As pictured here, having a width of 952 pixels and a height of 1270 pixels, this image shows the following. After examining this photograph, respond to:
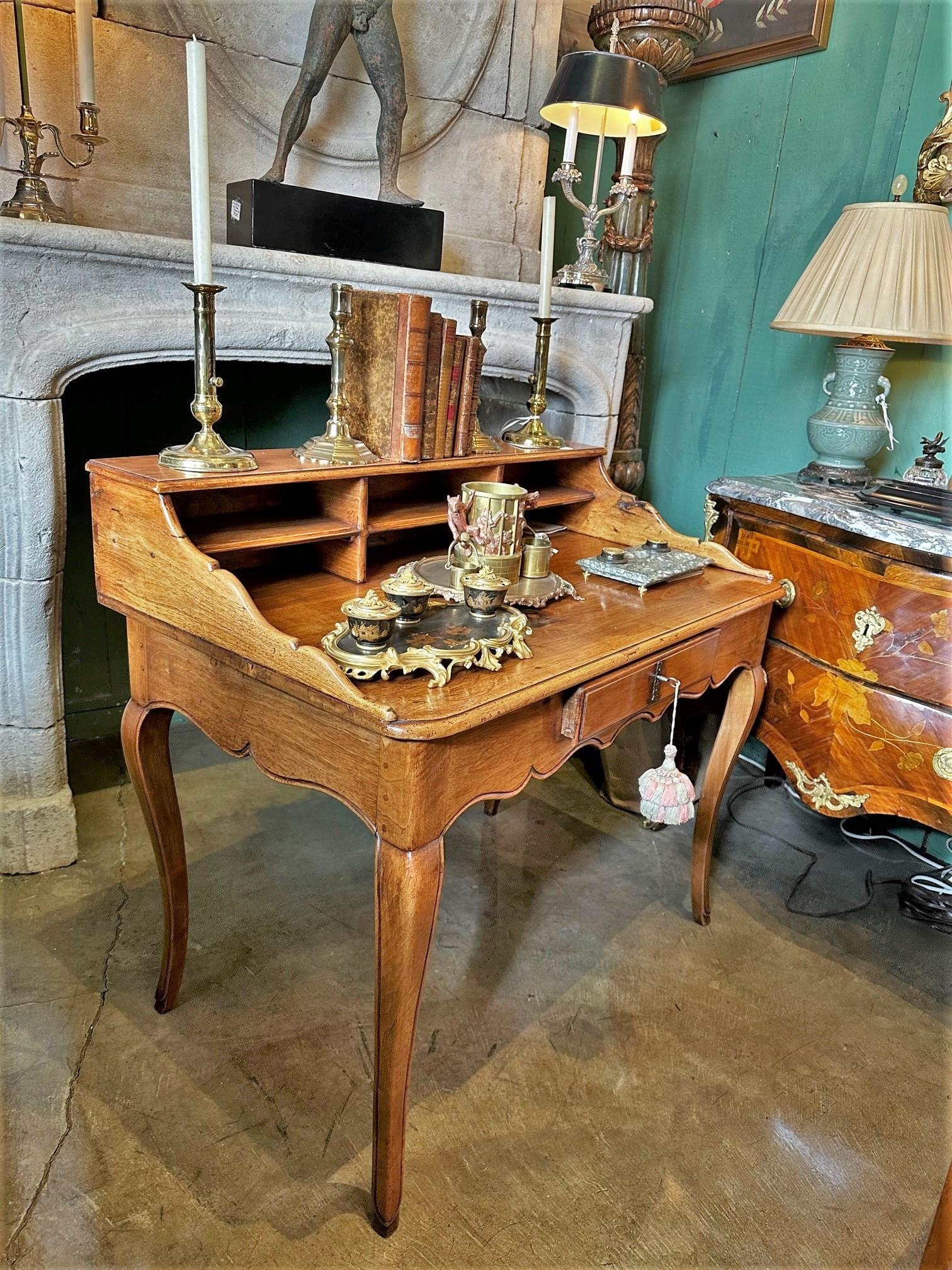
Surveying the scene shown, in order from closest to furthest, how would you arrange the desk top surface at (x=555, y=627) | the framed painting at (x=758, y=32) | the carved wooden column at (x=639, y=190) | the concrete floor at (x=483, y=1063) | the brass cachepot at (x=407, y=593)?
the desk top surface at (x=555, y=627)
the brass cachepot at (x=407, y=593)
the concrete floor at (x=483, y=1063)
the carved wooden column at (x=639, y=190)
the framed painting at (x=758, y=32)

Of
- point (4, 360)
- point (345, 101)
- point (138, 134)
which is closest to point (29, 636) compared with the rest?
point (4, 360)

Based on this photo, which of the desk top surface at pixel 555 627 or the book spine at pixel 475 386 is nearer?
the desk top surface at pixel 555 627

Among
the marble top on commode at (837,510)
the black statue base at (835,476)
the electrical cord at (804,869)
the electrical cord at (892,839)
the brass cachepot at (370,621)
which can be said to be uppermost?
the black statue base at (835,476)

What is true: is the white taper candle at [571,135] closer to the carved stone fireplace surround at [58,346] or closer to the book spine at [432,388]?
the carved stone fireplace surround at [58,346]

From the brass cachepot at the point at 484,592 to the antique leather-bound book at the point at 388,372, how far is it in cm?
36

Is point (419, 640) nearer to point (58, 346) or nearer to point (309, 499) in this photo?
point (309, 499)

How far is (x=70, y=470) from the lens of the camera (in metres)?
2.41

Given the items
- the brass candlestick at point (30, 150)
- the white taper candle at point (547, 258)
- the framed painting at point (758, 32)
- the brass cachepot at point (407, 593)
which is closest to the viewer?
the brass cachepot at point (407, 593)

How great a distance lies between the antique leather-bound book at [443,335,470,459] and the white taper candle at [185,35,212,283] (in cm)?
50

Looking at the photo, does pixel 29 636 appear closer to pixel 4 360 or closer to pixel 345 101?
pixel 4 360

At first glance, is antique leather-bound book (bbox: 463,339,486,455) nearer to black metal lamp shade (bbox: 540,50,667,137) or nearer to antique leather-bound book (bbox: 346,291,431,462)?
antique leather-bound book (bbox: 346,291,431,462)

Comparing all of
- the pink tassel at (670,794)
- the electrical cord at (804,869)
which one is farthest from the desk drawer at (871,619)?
the electrical cord at (804,869)

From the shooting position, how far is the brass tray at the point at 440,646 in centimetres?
117

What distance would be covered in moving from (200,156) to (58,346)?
73 cm
